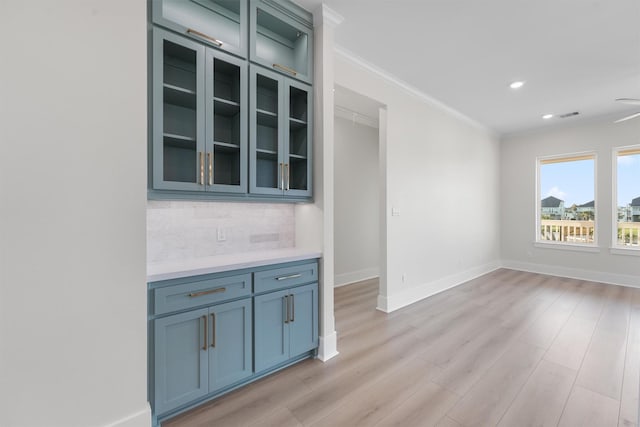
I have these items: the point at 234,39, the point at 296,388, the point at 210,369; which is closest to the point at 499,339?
the point at 296,388

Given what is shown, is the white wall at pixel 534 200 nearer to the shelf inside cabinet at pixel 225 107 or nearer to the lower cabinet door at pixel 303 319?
the lower cabinet door at pixel 303 319

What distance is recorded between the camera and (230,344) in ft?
6.00

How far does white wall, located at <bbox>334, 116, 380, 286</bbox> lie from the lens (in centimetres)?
468

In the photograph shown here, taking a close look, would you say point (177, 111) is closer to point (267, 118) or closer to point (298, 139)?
point (267, 118)

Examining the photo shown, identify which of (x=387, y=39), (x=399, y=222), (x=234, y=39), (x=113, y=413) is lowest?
(x=113, y=413)

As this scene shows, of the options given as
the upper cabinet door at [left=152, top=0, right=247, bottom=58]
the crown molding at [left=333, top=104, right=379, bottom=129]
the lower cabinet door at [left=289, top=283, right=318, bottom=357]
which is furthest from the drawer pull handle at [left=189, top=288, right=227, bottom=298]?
the crown molding at [left=333, top=104, right=379, bottom=129]

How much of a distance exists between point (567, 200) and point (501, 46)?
4.20 m

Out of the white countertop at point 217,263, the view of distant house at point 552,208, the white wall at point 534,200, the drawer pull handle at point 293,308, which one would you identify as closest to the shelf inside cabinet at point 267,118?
the white countertop at point 217,263

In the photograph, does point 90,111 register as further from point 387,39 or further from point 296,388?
point 387,39

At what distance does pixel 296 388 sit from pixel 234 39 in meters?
2.74

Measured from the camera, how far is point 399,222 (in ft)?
11.6

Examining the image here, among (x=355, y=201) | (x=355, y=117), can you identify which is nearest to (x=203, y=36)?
(x=355, y=117)

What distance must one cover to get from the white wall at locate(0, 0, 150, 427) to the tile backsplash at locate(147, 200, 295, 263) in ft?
1.57

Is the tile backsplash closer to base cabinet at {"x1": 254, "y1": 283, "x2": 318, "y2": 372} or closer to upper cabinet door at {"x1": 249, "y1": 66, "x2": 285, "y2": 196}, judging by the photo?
upper cabinet door at {"x1": 249, "y1": 66, "x2": 285, "y2": 196}
